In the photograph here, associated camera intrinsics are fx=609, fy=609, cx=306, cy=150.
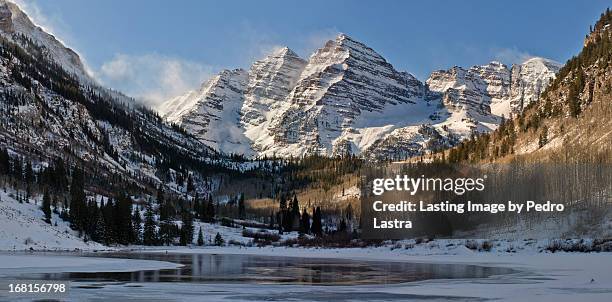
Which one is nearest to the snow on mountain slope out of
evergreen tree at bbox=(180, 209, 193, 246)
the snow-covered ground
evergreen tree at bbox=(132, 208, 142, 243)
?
evergreen tree at bbox=(132, 208, 142, 243)

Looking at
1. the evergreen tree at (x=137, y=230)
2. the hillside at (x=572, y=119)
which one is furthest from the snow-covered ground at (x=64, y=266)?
the hillside at (x=572, y=119)

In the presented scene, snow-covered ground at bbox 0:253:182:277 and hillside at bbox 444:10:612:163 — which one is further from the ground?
hillside at bbox 444:10:612:163

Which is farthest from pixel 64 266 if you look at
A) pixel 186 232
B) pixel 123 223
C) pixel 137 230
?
pixel 186 232

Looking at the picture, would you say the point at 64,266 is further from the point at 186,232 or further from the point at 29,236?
the point at 186,232

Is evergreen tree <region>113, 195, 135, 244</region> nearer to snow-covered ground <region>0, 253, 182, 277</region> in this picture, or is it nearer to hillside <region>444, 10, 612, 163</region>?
snow-covered ground <region>0, 253, 182, 277</region>

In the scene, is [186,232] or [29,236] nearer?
[29,236]

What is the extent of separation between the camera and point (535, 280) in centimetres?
2988

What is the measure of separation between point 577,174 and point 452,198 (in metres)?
25.3

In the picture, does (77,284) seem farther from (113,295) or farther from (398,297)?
(398,297)

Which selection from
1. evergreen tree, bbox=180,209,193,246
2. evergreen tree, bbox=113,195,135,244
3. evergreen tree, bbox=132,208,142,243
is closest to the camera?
evergreen tree, bbox=113,195,135,244

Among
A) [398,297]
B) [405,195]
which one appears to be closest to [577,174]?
[405,195]

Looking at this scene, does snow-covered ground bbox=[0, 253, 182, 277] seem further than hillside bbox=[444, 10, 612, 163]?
No

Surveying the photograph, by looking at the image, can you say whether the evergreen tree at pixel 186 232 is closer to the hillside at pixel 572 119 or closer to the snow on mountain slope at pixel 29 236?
the snow on mountain slope at pixel 29 236

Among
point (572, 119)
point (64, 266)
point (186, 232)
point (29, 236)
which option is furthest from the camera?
point (572, 119)
